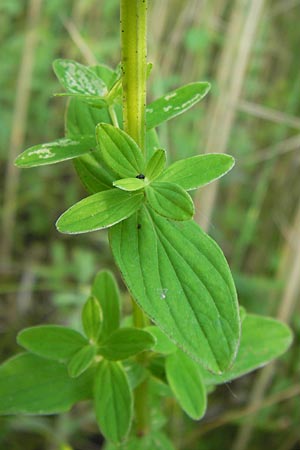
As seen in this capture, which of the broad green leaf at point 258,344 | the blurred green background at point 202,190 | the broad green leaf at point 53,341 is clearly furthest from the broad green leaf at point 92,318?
the blurred green background at point 202,190

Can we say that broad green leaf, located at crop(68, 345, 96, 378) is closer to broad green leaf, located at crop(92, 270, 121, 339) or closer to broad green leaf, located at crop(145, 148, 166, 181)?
broad green leaf, located at crop(92, 270, 121, 339)

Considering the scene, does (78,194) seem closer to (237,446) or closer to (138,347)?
(237,446)

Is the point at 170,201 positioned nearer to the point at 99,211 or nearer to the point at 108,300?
the point at 99,211

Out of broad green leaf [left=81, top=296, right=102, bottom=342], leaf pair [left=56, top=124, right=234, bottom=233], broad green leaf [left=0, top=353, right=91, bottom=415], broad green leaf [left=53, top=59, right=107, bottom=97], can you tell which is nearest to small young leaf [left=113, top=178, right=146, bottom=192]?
leaf pair [left=56, top=124, right=234, bottom=233]

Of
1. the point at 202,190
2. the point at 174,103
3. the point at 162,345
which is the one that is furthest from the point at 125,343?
the point at 202,190

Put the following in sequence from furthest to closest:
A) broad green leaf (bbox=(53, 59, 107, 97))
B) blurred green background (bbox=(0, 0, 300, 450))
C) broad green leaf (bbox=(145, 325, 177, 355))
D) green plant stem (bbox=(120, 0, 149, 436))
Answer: blurred green background (bbox=(0, 0, 300, 450)) → broad green leaf (bbox=(145, 325, 177, 355)) → broad green leaf (bbox=(53, 59, 107, 97)) → green plant stem (bbox=(120, 0, 149, 436))

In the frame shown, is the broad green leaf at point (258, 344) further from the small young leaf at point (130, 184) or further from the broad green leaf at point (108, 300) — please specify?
the small young leaf at point (130, 184)
